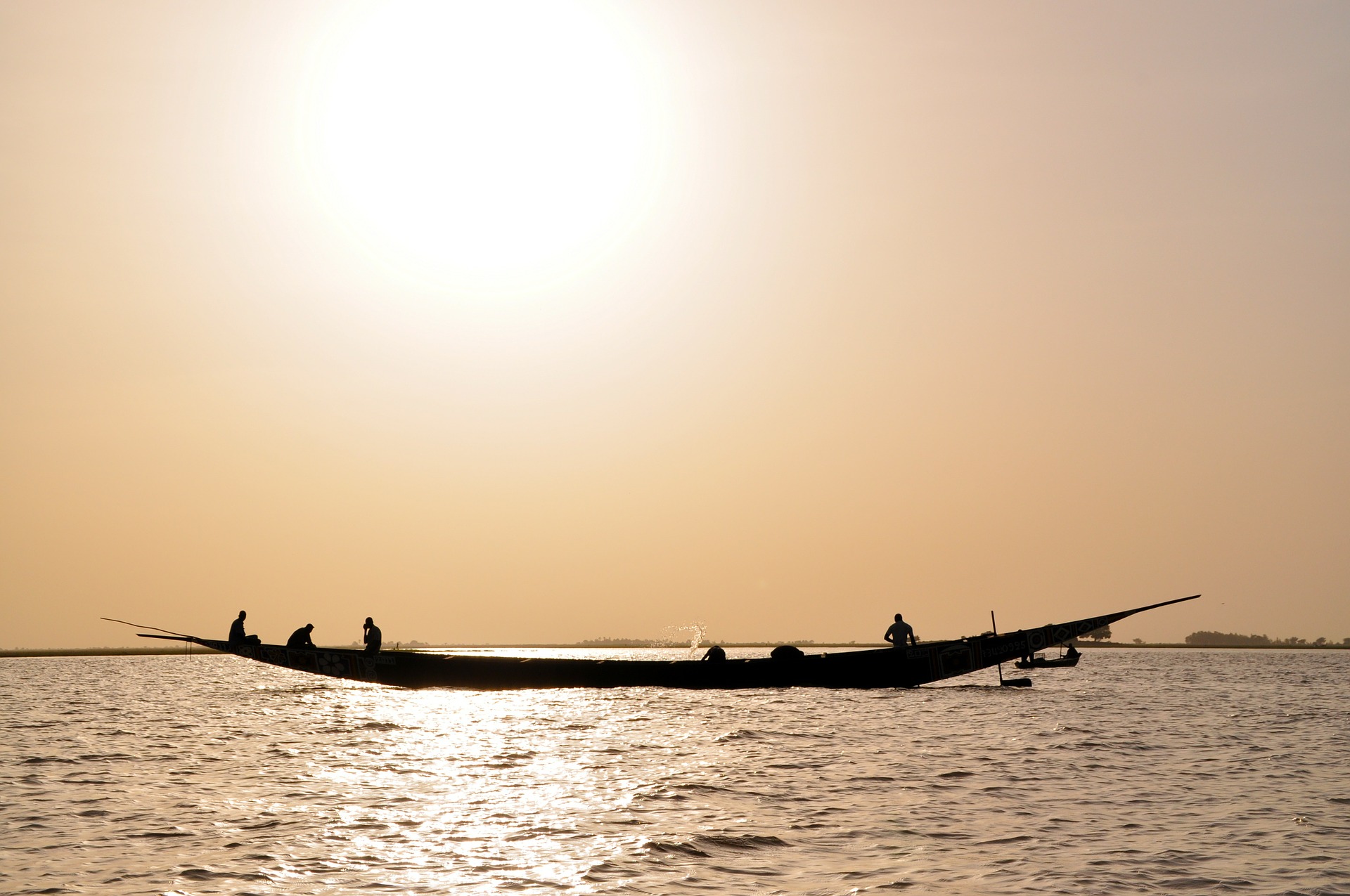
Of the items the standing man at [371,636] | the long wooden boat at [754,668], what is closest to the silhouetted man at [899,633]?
the long wooden boat at [754,668]

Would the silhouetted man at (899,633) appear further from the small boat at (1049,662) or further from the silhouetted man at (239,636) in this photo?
the silhouetted man at (239,636)

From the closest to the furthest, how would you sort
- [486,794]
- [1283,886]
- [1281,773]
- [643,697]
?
[1283,886]
[486,794]
[1281,773]
[643,697]

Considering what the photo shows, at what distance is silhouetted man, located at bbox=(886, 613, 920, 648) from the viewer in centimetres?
3459

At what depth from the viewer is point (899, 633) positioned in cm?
3497

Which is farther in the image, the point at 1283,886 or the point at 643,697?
the point at 643,697

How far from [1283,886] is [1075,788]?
19.5 feet

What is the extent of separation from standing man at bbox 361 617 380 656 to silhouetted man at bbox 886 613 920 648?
18.8 meters

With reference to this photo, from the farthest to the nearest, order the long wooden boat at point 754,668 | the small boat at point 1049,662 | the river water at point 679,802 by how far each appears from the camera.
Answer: the small boat at point 1049,662 → the long wooden boat at point 754,668 → the river water at point 679,802

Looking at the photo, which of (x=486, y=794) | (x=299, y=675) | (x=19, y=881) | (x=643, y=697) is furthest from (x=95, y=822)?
(x=299, y=675)

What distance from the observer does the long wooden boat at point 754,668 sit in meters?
34.2

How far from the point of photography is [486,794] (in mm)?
14930

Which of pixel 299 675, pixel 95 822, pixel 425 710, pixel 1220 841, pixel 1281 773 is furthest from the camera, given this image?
pixel 299 675

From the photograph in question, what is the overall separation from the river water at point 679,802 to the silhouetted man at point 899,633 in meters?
4.69

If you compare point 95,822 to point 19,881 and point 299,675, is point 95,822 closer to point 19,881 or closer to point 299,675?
point 19,881
